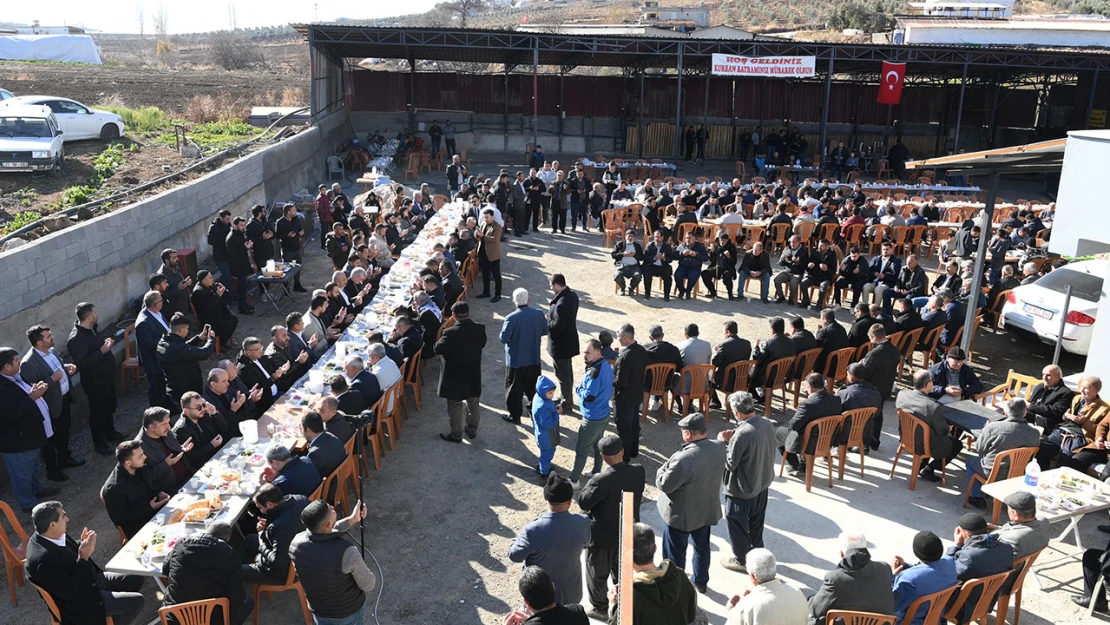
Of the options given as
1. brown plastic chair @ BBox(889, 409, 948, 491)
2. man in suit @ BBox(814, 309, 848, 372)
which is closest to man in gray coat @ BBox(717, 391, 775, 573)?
brown plastic chair @ BBox(889, 409, 948, 491)

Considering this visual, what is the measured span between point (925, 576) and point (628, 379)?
3394 millimetres

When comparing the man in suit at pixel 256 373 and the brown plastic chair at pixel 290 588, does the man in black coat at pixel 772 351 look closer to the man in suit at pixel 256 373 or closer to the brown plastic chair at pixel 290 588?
the man in suit at pixel 256 373

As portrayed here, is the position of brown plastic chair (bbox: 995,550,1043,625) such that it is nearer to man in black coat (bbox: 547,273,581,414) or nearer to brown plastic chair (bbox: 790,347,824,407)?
brown plastic chair (bbox: 790,347,824,407)

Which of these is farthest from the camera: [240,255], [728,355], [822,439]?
[240,255]

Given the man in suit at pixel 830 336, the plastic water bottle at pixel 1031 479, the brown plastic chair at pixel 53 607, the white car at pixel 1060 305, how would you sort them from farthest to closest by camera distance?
the white car at pixel 1060 305 < the man in suit at pixel 830 336 < the plastic water bottle at pixel 1031 479 < the brown plastic chair at pixel 53 607

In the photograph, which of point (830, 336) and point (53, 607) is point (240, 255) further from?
point (830, 336)

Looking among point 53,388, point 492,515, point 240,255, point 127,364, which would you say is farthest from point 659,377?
point 240,255

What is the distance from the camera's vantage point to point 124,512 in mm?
6207

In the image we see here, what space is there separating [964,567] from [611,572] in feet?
8.11

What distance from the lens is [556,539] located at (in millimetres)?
5230

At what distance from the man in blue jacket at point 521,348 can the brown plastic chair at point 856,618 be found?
14.7ft

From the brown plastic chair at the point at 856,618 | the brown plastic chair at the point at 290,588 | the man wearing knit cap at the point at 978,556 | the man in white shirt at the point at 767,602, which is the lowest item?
the brown plastic chair at the point at 290,588

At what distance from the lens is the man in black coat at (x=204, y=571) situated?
5215 millimetres

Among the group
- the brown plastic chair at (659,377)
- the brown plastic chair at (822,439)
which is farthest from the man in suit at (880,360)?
the brown plastic chair at (659,377)
